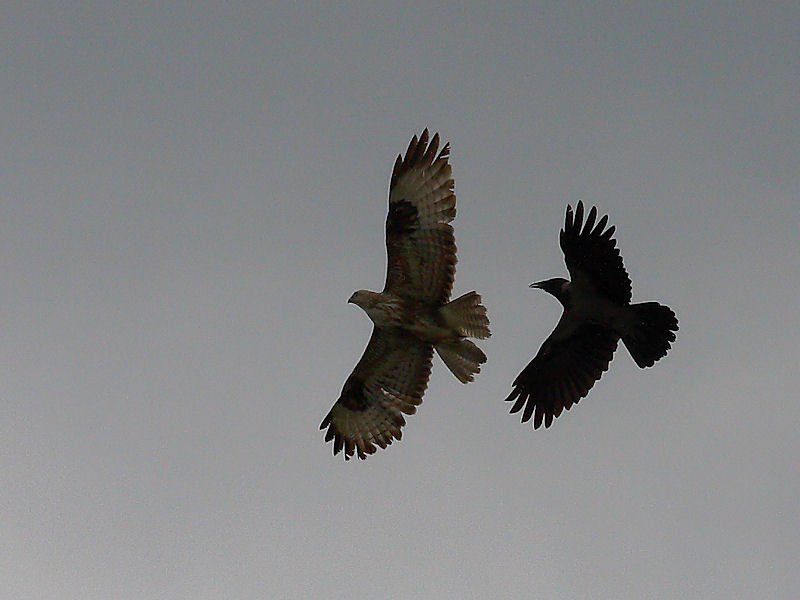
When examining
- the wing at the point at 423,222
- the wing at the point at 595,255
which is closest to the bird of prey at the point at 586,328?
the wing at the point at 595,255

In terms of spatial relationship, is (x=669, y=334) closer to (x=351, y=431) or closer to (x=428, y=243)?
(x=428, y=243)

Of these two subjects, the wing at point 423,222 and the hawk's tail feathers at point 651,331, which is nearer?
the hawk's tail feathers at point 651,331

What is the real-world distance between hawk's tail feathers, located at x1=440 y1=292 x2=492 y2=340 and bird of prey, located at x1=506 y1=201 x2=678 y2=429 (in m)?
1.05

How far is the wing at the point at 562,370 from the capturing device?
13.8 m

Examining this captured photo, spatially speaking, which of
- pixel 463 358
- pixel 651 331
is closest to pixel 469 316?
pixel 463 358

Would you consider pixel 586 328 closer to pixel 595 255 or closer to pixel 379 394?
pixel 595 255

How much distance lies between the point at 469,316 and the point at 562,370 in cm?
152

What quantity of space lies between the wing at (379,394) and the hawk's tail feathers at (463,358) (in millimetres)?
616

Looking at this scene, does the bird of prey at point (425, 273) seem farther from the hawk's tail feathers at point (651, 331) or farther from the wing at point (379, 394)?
the hawk's tail feathers at point (651, 331)

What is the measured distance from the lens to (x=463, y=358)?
13.8 m

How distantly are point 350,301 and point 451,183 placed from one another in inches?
78.1

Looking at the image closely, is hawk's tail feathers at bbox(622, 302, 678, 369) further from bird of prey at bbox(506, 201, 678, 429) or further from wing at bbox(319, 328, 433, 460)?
wing at bbox(319, 328, 433, 460)

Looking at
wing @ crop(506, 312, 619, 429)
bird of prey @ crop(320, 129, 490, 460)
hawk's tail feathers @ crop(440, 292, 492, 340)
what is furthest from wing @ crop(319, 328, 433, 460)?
wing @ crop(506, 312, 619, 429)

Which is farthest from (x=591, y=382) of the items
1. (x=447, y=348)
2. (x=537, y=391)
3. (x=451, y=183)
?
(x=451, y=183)
